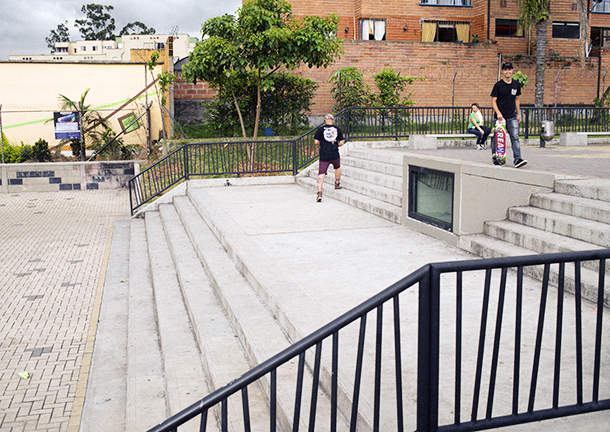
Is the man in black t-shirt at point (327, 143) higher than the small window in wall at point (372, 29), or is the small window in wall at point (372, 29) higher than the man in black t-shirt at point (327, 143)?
the small window in wall at point (372, 29)

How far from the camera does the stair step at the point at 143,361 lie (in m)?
4.09

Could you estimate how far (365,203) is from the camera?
9.57 metres

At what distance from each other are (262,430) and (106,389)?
1958 millimetres

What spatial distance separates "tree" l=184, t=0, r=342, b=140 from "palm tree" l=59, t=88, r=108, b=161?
671 cm

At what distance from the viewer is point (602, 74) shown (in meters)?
26.8

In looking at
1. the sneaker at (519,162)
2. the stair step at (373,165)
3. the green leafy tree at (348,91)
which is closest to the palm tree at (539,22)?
the green leafy tree at (348,91)

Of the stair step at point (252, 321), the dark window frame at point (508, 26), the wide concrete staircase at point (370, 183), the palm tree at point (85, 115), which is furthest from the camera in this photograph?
the dark window frame at point (508, 26)

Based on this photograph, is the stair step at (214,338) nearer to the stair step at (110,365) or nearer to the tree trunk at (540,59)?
the stair step at (110,365)

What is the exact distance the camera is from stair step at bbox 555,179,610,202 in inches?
237

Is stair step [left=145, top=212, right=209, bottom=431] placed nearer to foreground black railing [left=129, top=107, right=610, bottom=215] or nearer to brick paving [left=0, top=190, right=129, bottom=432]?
brick paving [left=0, top=190, right=129, bottom=432]

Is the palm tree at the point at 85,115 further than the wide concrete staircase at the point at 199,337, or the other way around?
the palm tree at the point at 85,115

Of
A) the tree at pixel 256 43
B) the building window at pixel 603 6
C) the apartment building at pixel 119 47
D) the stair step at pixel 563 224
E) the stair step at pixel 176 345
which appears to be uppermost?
the apartment building at pixel 119 47

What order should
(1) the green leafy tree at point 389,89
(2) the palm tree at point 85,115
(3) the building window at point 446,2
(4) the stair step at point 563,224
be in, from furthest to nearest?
(3) the building window at point 446,2 < (2) the palm tree at point 85,115 < (1) the green leafy tree at point 389,89 < (4) the stair step at point 563,224

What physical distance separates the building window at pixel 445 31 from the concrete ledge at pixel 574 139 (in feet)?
48.9
